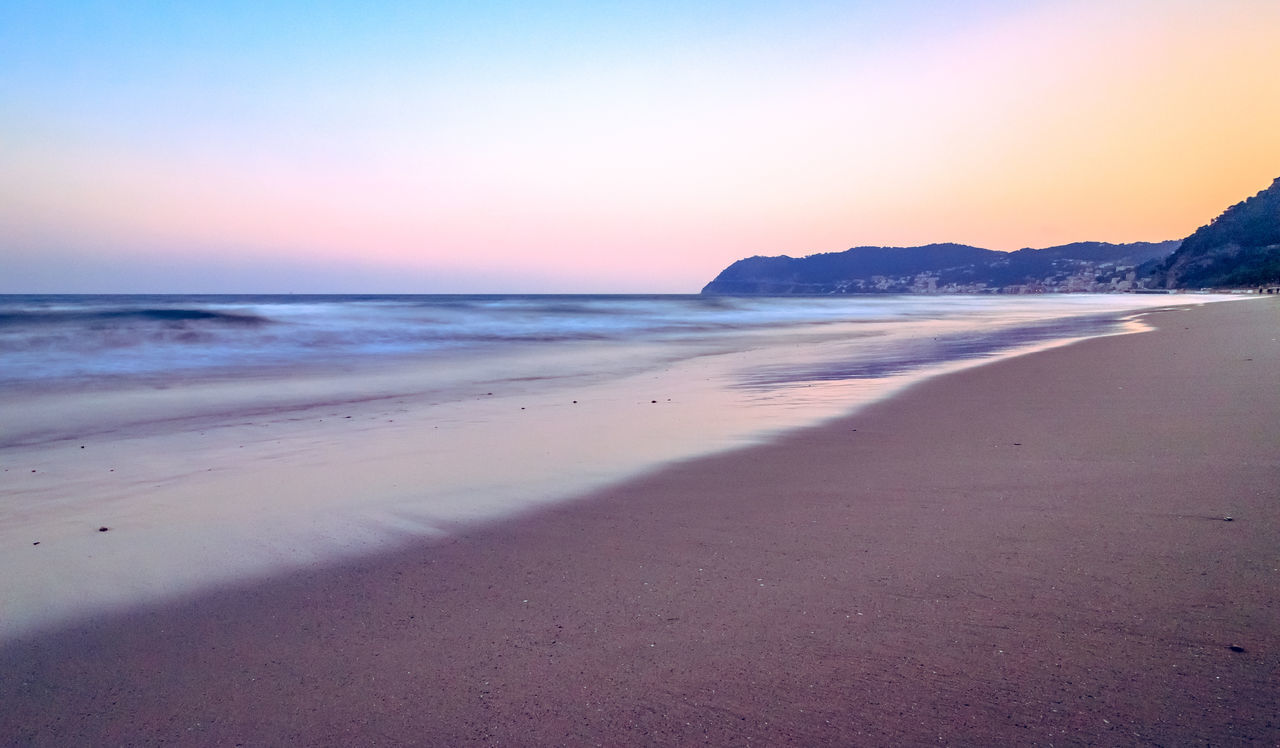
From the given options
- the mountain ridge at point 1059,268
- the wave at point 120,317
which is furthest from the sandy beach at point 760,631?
the mountain ridge at point 1059,268

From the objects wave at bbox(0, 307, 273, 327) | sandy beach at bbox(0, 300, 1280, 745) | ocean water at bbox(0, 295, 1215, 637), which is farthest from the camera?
wave at bbox(0, 307, 273, 327)

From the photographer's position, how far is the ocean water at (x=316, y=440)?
341 cm

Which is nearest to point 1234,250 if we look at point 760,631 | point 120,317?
point 120,317

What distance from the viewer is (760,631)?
231 centimetres

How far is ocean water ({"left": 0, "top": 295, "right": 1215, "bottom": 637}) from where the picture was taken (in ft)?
11.2

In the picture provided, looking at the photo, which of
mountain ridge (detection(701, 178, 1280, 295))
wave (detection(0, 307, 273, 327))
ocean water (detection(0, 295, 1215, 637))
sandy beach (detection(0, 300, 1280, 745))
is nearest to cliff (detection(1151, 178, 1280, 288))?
mountain ridge (detection(701, 178, 1280, 295))

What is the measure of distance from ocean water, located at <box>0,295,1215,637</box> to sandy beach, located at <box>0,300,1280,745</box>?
1.75ft

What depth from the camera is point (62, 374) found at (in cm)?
1260

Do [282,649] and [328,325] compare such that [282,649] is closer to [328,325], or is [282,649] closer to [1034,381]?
[1034,381]

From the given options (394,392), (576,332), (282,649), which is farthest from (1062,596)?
(576,332)

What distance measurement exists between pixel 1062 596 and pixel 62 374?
1546 centimetres

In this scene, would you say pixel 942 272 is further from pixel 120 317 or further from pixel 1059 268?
pixel 120 317

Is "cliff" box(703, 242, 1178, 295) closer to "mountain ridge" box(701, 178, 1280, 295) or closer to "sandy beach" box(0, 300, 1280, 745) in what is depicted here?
"mountain ridge" box(701, 178, 1280, 295)

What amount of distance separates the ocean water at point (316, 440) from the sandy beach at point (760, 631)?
53cm
